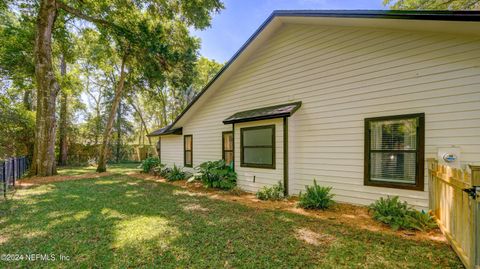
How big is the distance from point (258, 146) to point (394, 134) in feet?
11.8

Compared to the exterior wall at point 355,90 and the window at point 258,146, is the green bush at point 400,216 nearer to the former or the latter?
the exterior wall at point 355,90

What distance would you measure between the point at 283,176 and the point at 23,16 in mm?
15640

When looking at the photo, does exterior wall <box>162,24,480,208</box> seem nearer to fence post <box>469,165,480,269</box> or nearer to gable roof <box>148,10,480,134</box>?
gable roof <box>148,10,480,134</box>

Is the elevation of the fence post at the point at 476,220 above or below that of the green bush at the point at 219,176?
above

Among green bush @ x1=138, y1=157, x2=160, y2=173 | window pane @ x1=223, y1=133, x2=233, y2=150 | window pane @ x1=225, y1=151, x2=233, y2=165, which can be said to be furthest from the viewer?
green bush @ x1=138, y1=157, x2=160, y2=173

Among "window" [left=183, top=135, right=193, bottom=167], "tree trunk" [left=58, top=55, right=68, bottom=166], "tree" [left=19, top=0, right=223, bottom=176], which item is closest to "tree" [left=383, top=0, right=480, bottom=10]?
"tree" [left=19, top=0, right=223, bottom=176]

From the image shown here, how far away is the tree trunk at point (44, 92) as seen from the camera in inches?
382

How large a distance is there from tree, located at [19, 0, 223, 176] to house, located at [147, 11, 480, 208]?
15.6ft

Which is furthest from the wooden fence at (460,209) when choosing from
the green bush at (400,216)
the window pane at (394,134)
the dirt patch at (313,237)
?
the dirt patch at (313,237)

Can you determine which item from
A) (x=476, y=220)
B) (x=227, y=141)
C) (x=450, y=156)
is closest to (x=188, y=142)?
(x=227, y=141)

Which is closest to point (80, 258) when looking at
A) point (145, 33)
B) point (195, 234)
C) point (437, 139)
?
point (195, 234)

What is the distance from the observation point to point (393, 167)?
14.9 feet

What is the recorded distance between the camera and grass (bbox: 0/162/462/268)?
265 centimetres

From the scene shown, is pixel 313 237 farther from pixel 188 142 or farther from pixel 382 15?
pixel 188 142
